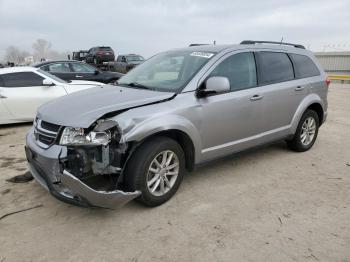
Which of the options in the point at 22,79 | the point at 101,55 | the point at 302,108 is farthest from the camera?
the point at 101,55

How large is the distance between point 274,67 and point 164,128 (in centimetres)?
225

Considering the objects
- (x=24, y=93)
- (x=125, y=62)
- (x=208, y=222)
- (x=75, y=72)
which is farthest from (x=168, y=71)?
(x=125, y=62)

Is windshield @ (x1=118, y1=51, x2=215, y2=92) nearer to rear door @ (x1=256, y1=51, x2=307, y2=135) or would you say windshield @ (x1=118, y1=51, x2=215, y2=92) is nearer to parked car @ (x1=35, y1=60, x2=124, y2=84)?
rear door @ (x1=256, y1=51, x2=307, y2=135)

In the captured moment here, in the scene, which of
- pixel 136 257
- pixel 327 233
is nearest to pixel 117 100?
pixel 136 257

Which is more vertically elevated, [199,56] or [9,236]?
[199,56]

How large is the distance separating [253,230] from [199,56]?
2191 mm

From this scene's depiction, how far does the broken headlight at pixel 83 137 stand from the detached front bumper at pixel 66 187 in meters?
0.10

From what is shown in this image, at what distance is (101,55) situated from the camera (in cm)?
2627

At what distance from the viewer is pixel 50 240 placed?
3.02 meters

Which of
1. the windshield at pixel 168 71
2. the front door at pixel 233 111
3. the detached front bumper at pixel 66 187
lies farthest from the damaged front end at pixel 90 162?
the front door at pixel 233 111

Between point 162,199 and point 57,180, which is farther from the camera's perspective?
point 162,199

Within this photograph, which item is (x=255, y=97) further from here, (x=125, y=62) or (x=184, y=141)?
(x=125, y=62)

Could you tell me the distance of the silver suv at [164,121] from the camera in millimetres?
3152

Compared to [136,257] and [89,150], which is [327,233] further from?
[89,150]
